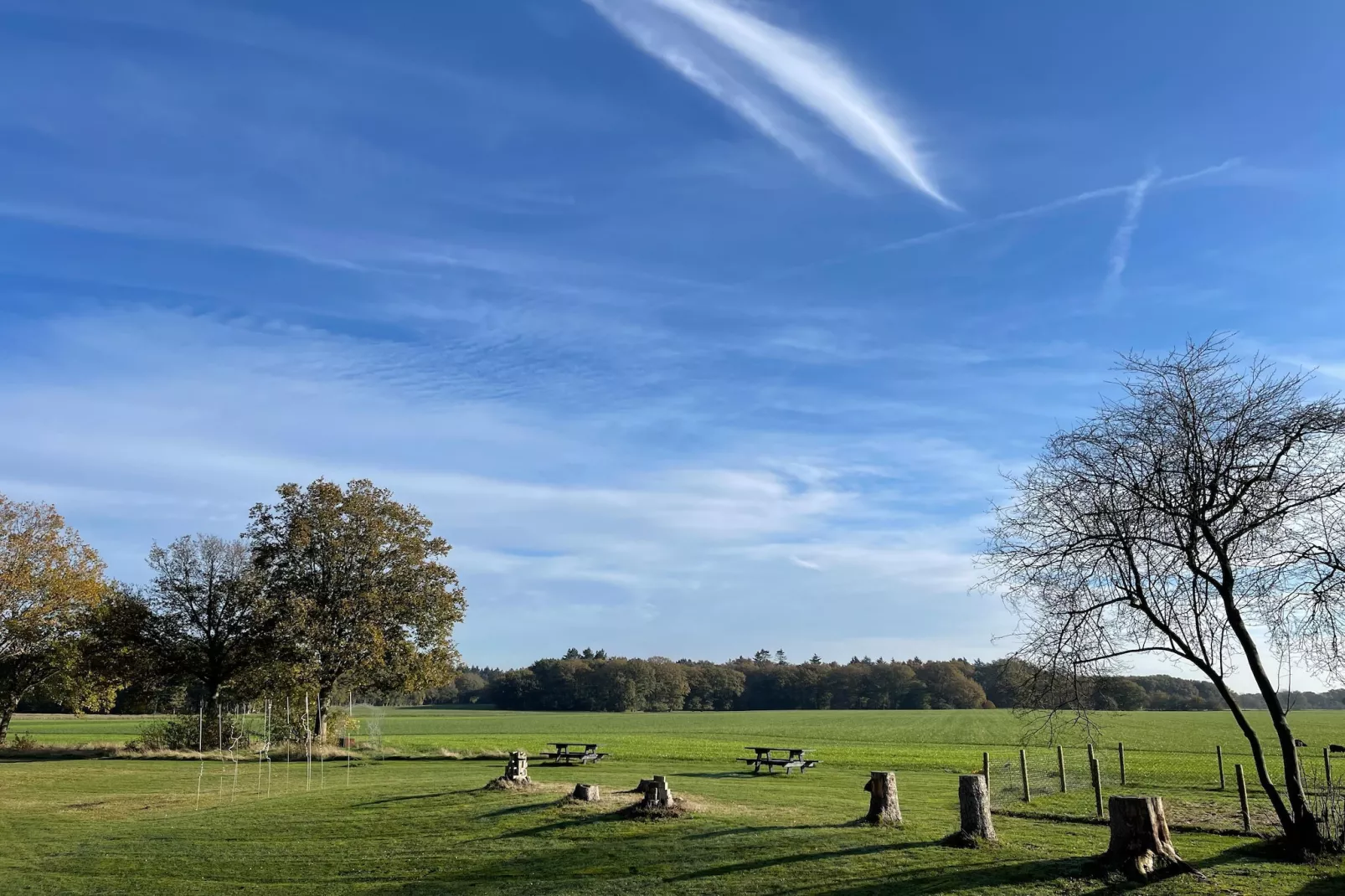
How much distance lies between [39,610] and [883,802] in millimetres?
39690

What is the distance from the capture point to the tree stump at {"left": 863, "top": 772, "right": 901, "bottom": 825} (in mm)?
14906

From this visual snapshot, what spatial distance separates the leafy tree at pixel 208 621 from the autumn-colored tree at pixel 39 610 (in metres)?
3.24

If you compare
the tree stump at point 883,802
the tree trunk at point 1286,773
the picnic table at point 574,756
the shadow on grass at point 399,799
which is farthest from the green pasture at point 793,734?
the tree trunk at point 1286,773

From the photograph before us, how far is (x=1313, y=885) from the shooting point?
35.7 feet

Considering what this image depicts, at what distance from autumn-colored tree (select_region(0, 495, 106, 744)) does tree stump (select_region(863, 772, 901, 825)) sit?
127 feet

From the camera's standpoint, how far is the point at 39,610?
39344 mm

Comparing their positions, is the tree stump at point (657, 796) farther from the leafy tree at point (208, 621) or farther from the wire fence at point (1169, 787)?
the leafy tree at point (208, 621)

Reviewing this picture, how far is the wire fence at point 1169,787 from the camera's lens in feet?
52.9

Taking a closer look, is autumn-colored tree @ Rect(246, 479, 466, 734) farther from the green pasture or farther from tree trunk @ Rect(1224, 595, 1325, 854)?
tree trunk @ Rect(1224, 595, 1325, 854)

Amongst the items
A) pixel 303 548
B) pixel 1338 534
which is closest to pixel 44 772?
pixel 303 548

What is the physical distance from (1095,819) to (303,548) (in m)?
33.5

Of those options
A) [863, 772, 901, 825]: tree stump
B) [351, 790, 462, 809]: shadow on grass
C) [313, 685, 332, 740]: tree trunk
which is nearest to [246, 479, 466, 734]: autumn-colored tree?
[313, 685, 332, 740]: tree trunk

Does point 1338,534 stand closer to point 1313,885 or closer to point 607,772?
point 1313,885

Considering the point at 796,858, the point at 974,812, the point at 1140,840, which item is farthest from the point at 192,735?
the point at 1140,840
